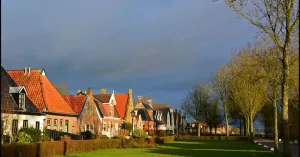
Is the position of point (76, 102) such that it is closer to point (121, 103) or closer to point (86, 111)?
point (86, 111)

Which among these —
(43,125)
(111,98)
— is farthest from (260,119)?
(43,125)

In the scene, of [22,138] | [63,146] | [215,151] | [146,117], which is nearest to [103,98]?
[146,117]

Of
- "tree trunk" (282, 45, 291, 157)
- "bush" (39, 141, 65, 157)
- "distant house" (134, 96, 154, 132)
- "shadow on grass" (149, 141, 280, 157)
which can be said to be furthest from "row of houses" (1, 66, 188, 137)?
"distant house" (134, 96, 154, 132)

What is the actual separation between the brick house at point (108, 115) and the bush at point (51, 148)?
27.1 m

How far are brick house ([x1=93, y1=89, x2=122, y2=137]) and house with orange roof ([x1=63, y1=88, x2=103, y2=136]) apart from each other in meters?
3.25

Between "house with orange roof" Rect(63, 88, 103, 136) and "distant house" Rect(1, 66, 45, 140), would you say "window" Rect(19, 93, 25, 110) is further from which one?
"house with orange roof" Rect(63, 88, 103, 136)

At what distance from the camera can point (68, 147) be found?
99.9 ft

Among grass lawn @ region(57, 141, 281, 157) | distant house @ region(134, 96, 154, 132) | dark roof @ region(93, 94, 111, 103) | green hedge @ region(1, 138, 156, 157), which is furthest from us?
distant house @ region(134, 96, 154, 132)

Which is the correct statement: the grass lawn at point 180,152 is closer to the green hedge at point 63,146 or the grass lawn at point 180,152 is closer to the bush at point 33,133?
the green hedge at point 63,146

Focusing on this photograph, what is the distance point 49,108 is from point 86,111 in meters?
10.6

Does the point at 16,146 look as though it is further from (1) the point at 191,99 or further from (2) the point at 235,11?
(1) the point at 191,99

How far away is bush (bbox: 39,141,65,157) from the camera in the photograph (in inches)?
1024

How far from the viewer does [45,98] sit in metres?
40.1

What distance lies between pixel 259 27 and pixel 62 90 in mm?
71334
